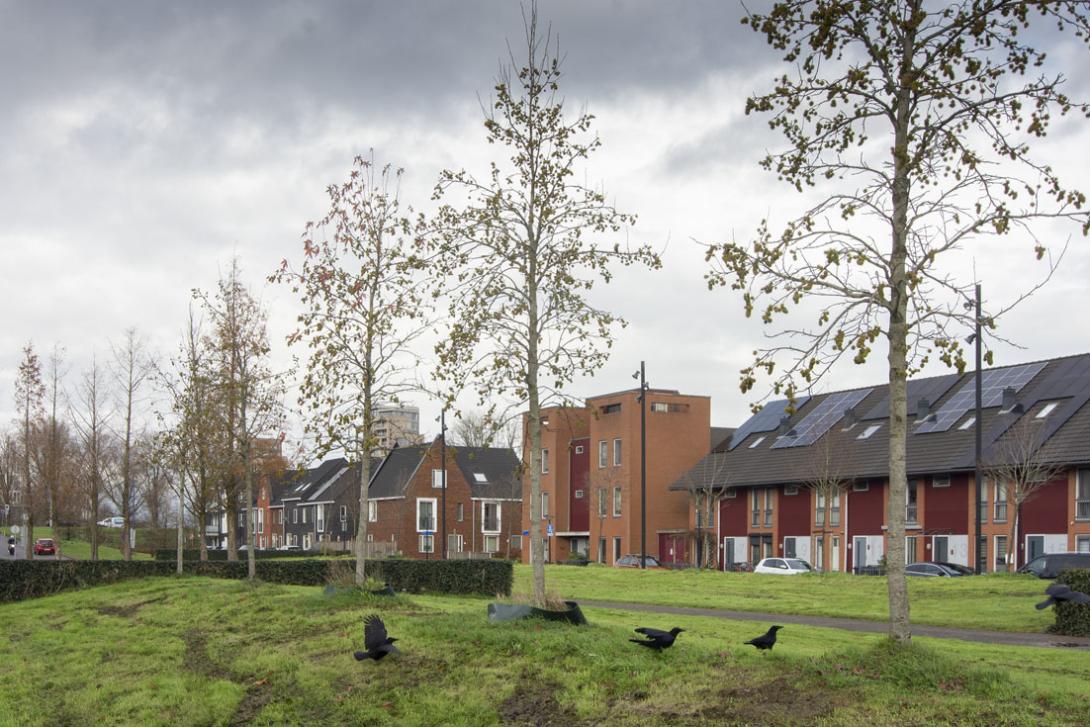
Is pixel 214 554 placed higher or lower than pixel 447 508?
lower

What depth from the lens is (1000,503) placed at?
48.6 m

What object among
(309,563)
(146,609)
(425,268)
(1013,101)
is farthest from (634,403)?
(1013,101)

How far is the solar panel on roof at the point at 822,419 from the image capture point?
60.7 metres

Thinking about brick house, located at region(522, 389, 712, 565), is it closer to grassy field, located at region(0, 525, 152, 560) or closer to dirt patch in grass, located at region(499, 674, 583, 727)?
grassy field, located at region(0, 525, 152, 560)

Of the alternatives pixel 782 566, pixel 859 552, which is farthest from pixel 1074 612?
pixel 859 552

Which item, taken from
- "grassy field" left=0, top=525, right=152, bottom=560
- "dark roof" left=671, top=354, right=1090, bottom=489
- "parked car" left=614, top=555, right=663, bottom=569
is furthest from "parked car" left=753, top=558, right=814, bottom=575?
"grassy field" left=0, top=525, right=152, bottom=560

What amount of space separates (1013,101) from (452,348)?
366 inches

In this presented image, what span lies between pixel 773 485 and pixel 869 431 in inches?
240

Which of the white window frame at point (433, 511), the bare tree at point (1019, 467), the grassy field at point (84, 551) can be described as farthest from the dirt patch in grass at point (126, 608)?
the white window frame at point (433, 511)

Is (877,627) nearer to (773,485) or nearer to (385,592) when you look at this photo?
(385,592)

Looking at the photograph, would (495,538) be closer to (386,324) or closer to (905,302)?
(386,324)

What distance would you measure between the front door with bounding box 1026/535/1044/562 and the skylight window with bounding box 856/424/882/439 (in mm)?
11447

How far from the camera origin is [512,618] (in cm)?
1684

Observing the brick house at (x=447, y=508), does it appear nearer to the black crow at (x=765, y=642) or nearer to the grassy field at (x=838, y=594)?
the grassy field at (x=838, y=594)
